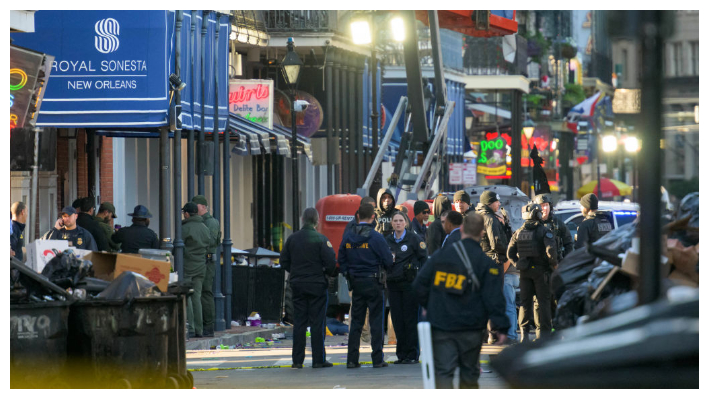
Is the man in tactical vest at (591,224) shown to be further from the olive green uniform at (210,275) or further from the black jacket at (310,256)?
the olive green uniform at (210,275)

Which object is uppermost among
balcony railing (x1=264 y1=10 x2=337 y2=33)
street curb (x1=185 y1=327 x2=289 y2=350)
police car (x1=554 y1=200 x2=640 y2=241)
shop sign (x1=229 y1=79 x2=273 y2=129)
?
balcony railing (x1=264 y1=10 x2=337 y2=33)

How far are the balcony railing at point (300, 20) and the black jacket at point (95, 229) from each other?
13481mm

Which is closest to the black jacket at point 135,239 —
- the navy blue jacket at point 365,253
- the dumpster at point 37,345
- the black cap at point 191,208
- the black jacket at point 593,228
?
the black cap at point 191,208

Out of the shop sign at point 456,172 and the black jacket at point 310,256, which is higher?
the shop sign at point 456,172

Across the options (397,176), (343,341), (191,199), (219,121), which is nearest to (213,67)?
(219,121)

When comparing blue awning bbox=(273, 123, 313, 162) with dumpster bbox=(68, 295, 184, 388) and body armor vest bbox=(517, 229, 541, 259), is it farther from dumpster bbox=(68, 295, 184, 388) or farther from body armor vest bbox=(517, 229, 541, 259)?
dumpster bbox=(68, 295, 184, 388)

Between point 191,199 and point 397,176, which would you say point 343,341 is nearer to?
point 191,199

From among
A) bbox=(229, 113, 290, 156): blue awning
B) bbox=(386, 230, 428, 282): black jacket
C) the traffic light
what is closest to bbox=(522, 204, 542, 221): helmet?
bbox=(386, 230, 428, 282): black jacket

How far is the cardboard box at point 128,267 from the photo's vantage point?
11.3 metres

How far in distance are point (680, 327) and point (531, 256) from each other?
10.2 metres

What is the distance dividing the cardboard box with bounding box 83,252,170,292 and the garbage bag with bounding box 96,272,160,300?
2.09ft

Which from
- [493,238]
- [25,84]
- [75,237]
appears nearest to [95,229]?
[75,237]

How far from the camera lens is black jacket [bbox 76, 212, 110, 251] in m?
16.1

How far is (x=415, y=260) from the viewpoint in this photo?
14102 mm
